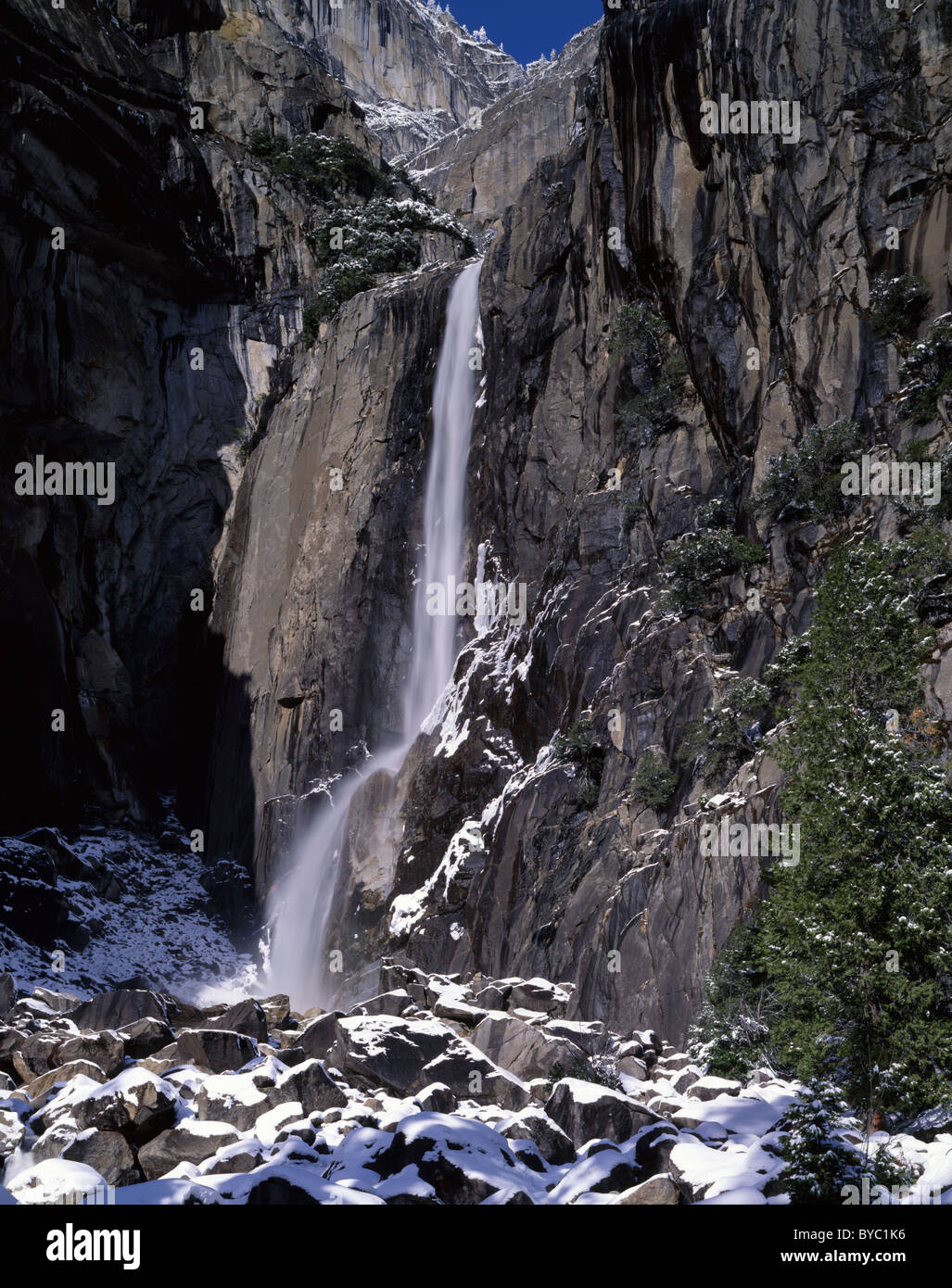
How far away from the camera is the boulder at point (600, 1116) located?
1370 centimetres

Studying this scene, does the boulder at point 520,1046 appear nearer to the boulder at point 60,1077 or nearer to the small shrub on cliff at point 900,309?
the boulder at point 60,1077

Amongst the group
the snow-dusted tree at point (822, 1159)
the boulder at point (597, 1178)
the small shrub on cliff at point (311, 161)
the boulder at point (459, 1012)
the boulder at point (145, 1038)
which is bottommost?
the boulder at point (459, 1012)

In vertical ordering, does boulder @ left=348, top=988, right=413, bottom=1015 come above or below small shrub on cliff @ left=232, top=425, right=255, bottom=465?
below

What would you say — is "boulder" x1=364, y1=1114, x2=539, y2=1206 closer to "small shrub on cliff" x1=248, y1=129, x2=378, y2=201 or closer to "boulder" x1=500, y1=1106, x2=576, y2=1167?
"boulder" x1=500, y1=1106, x2=576, y2=1167

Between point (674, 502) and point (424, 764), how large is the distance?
37.0 ft

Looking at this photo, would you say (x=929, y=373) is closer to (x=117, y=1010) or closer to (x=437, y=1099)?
(x=437, y=1099)

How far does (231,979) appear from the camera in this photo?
117 ft

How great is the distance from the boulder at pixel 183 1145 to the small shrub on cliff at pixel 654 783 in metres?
11.6

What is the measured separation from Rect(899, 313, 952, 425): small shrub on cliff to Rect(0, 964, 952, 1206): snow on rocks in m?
13.0

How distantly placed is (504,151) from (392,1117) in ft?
274

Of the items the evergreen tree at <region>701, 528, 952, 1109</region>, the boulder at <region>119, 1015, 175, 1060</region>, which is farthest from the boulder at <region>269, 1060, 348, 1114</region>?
the evergreen tree at <region>701, 528, 952, 1109</region>

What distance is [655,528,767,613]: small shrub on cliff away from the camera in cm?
2428

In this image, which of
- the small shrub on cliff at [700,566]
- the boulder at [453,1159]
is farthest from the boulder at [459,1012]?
the small shrub on cliff at [700,566]
